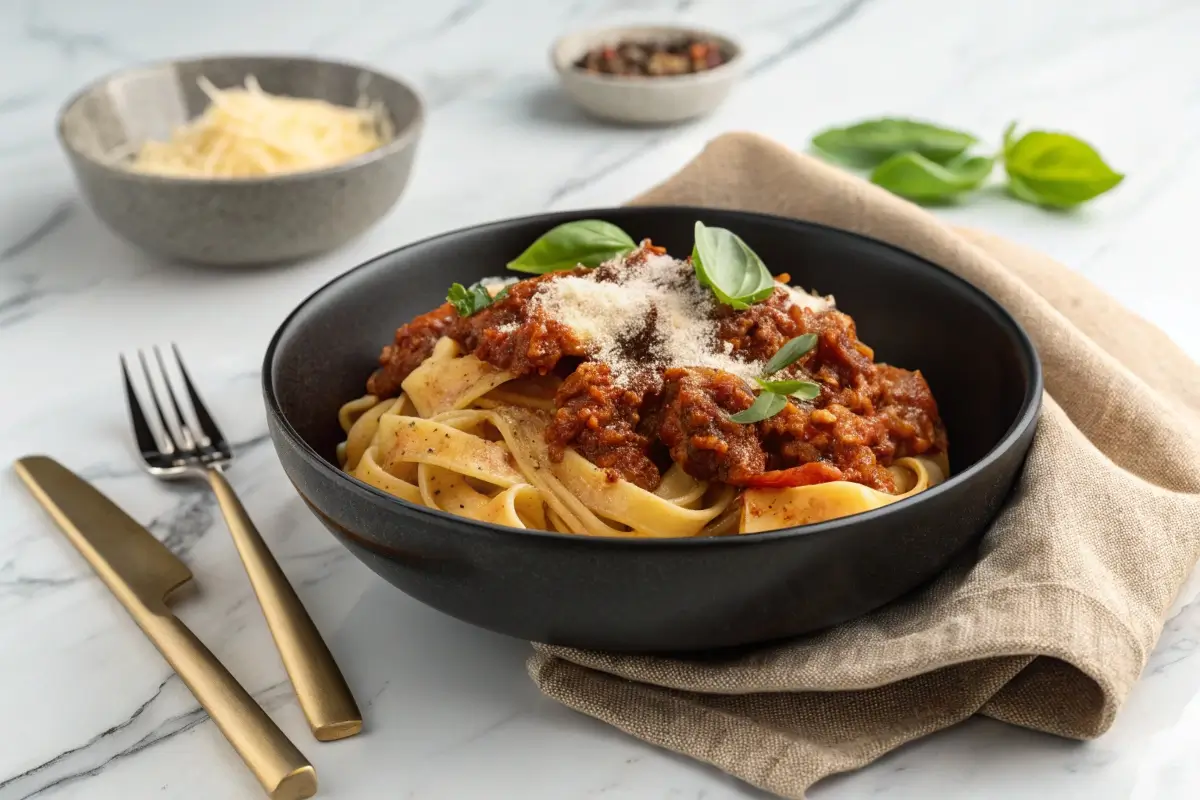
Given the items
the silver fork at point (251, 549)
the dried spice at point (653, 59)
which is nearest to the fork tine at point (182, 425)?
the silver fork at point (251, 549)

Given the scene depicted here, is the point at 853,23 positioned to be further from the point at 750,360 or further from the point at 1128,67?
the point at 750,360

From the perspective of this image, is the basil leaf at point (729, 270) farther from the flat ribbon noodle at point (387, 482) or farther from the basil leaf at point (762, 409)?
the flat ribbon noodle at point (387, 482)

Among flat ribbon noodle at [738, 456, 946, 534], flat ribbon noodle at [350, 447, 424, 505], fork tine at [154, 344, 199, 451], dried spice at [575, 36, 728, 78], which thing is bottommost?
dried spice at [575, 36, 728, 78]

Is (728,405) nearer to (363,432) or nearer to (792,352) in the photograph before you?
(792,352)

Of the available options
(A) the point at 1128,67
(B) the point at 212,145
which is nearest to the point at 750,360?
(B) the point at 212,145

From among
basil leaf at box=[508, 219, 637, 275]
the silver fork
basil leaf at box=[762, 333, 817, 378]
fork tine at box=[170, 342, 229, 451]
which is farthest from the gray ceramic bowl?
basil leaf at box=[762, 333, 817, 378]

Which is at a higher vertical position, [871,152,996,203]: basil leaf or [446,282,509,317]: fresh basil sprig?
[446,282,509,317]: fresh basil sprig

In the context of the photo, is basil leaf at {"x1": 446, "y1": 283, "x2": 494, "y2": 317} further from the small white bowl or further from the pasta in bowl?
the small white bowl
